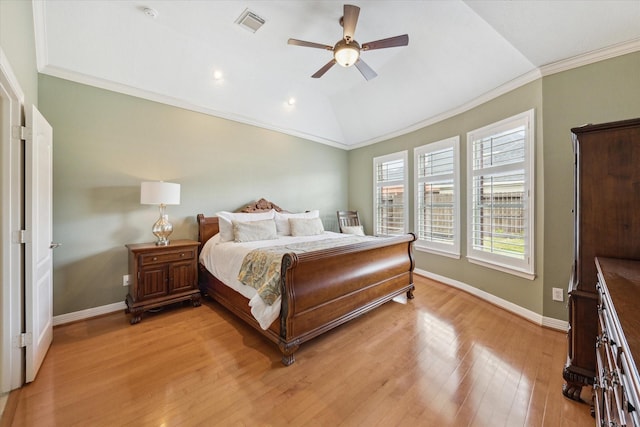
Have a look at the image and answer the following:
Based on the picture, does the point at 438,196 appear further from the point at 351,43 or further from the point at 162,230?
the point at 162,230

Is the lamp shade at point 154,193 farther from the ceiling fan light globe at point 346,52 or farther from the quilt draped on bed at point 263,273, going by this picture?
the ceiling fan light globe at point 346,52

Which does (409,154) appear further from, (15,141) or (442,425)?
(15,141)

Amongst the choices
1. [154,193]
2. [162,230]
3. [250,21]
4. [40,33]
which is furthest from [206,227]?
[250,21]

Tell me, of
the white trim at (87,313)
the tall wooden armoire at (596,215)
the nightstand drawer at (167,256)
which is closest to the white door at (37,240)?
the white trim at (87,313)

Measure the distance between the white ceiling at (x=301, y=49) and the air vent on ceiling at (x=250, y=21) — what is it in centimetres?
6

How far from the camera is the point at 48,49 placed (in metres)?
2.44

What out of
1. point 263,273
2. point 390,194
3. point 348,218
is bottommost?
point 263,273

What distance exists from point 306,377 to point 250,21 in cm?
355

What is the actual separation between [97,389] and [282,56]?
392 cm

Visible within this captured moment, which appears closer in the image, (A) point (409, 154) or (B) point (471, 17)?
(B) point (471, 17)

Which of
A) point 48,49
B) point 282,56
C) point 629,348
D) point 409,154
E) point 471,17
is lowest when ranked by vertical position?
point 629,348

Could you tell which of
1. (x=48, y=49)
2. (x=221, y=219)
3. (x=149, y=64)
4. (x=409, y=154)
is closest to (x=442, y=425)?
(x=221, y=219)

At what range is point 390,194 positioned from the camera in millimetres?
4887

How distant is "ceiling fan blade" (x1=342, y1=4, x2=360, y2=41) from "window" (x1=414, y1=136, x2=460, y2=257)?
2.34 metres
